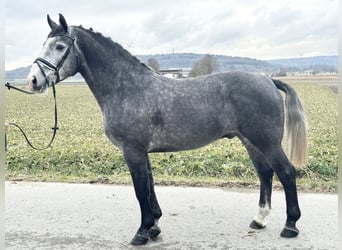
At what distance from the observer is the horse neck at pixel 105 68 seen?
11.2 ft

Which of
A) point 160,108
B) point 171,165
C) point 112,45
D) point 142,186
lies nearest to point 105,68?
point 112,45

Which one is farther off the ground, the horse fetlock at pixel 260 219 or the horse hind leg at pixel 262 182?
the horse hind leg at pixel 262 182

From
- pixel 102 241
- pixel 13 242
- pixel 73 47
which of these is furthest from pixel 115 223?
pixel 73 47

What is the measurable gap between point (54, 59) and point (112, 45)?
1.95 feet

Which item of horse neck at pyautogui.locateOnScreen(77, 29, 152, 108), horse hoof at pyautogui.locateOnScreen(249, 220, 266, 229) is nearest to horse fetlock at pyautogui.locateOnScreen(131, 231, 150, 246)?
horse hoof at pyautogui.locateOnScreen(249, 220, 266, 229)

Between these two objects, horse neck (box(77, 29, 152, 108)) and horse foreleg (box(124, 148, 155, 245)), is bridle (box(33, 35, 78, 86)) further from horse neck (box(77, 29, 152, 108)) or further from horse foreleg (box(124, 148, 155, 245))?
horse foreleg (box(124, 148, 155, 245))

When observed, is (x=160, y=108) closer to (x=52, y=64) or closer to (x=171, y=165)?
(x=52, y=64)

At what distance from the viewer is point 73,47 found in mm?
3322

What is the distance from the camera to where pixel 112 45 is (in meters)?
3.50

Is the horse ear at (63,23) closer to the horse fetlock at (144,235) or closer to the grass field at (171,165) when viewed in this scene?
the horse fetlock at (144,235)

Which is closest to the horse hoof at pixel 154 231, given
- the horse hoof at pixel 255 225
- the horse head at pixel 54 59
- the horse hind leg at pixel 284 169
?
the horse hoof at pixel 255 225

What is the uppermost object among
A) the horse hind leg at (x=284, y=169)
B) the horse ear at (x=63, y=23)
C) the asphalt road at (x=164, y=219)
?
the horse ear at (x=63, y=23)

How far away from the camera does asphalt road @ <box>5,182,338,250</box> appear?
345 centimetres

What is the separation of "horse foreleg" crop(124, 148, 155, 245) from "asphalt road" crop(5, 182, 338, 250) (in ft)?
0.41
